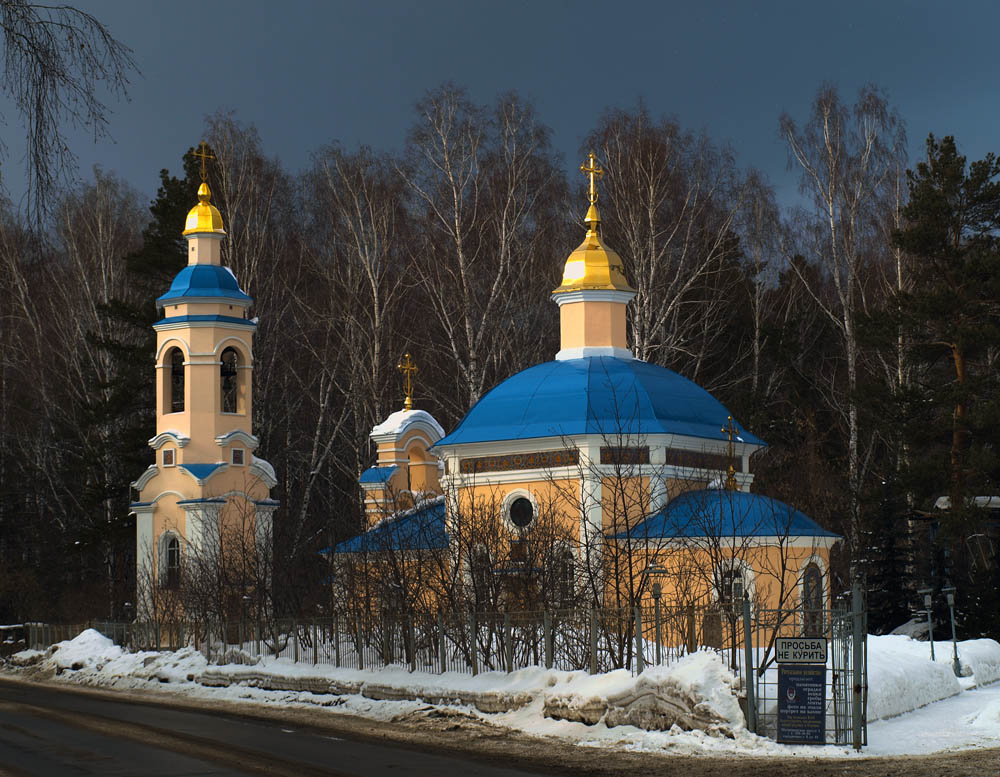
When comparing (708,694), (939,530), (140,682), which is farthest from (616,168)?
(708,694)

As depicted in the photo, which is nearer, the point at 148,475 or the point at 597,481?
the point at 597,481

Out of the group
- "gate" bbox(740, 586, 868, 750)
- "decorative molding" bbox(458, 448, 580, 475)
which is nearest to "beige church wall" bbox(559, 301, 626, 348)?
"decorative molding" bbox(458, 448, 580, 475)

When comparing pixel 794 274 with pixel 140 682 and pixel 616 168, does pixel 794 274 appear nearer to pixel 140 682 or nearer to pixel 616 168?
pixel 616 168

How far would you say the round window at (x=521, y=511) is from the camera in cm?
2873

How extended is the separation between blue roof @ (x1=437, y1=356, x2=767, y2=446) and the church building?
4 centimetres

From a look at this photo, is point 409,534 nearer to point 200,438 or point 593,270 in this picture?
point 593,270

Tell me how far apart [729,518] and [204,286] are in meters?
15.4

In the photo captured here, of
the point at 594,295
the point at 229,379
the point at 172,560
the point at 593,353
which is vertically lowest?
the point at 172,560

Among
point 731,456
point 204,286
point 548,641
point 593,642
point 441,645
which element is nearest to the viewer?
point 593,642

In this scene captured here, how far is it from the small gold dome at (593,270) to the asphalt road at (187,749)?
1439cm

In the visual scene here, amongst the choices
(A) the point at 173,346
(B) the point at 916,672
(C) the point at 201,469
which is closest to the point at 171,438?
(C) the point at 201,469

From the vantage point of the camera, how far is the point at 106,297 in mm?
46062

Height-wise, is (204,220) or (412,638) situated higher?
(204,220)

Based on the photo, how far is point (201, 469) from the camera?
35719 mm
